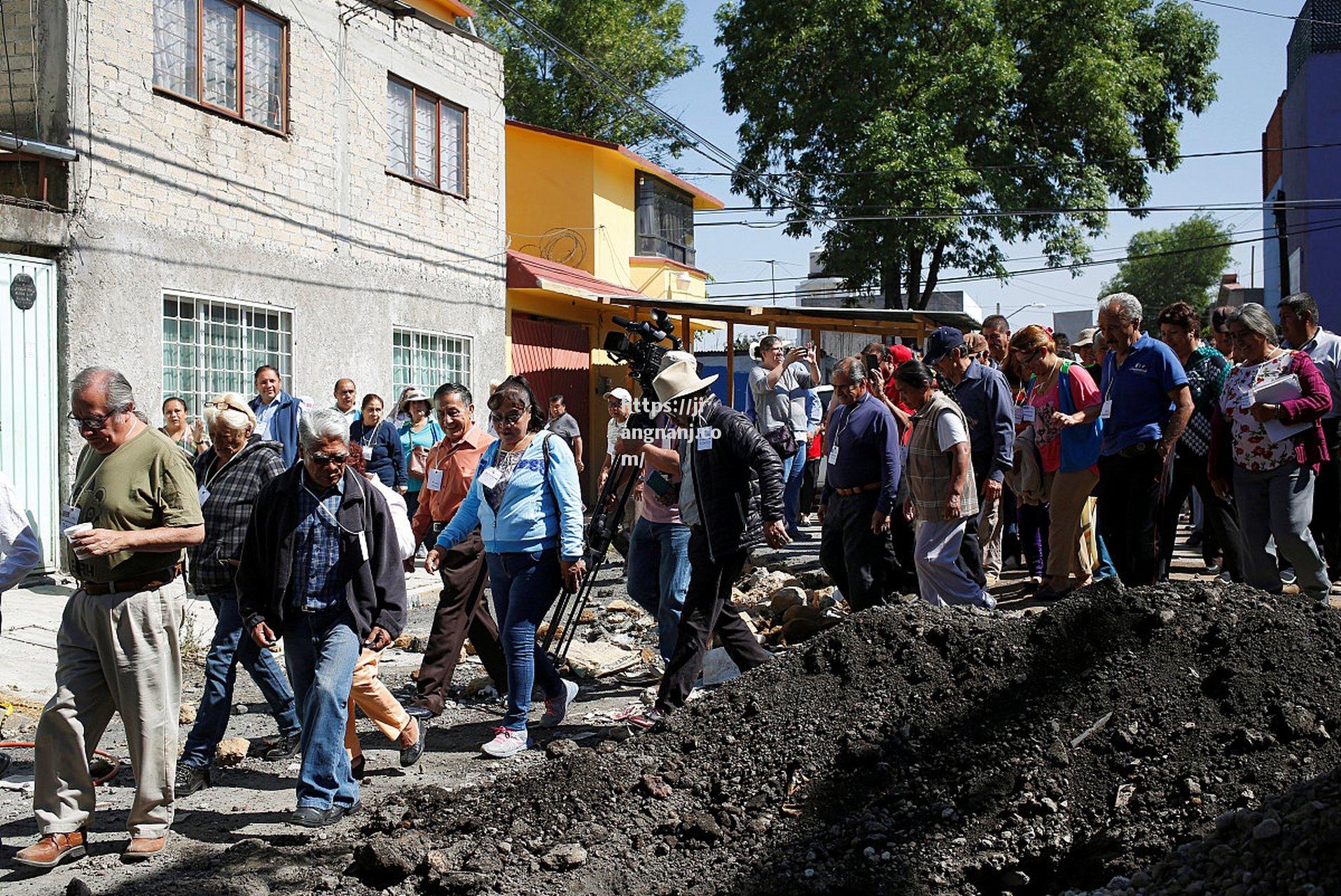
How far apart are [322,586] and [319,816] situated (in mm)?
957

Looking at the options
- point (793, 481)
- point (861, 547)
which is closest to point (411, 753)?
point (861, 547)

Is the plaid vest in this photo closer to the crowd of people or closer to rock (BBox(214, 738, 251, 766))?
the crowd of people

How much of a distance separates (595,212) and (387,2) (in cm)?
955

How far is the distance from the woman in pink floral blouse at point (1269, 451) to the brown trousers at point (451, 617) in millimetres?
4302

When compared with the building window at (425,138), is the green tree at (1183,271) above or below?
above

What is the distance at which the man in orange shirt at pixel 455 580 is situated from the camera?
688 centimetres

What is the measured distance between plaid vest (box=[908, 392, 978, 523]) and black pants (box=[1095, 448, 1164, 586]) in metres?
0.87

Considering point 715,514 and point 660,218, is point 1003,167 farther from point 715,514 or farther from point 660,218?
point 715,514

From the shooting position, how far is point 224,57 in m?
12.8

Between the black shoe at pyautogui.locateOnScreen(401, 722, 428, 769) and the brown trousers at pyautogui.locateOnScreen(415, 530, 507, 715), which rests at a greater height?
the brown trousers at pyautogui.locateOnScreen(415, 530, 507, 715)

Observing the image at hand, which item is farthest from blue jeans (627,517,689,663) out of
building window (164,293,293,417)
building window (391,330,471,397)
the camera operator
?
building window (391,330,471,397)

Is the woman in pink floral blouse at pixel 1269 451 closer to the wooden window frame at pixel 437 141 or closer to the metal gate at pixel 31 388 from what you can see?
the metal gate at pixel 31 388

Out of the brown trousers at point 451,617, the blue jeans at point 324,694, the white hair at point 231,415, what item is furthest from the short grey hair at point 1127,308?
the white hair at point 231,415

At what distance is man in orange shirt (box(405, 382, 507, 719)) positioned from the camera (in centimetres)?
688
